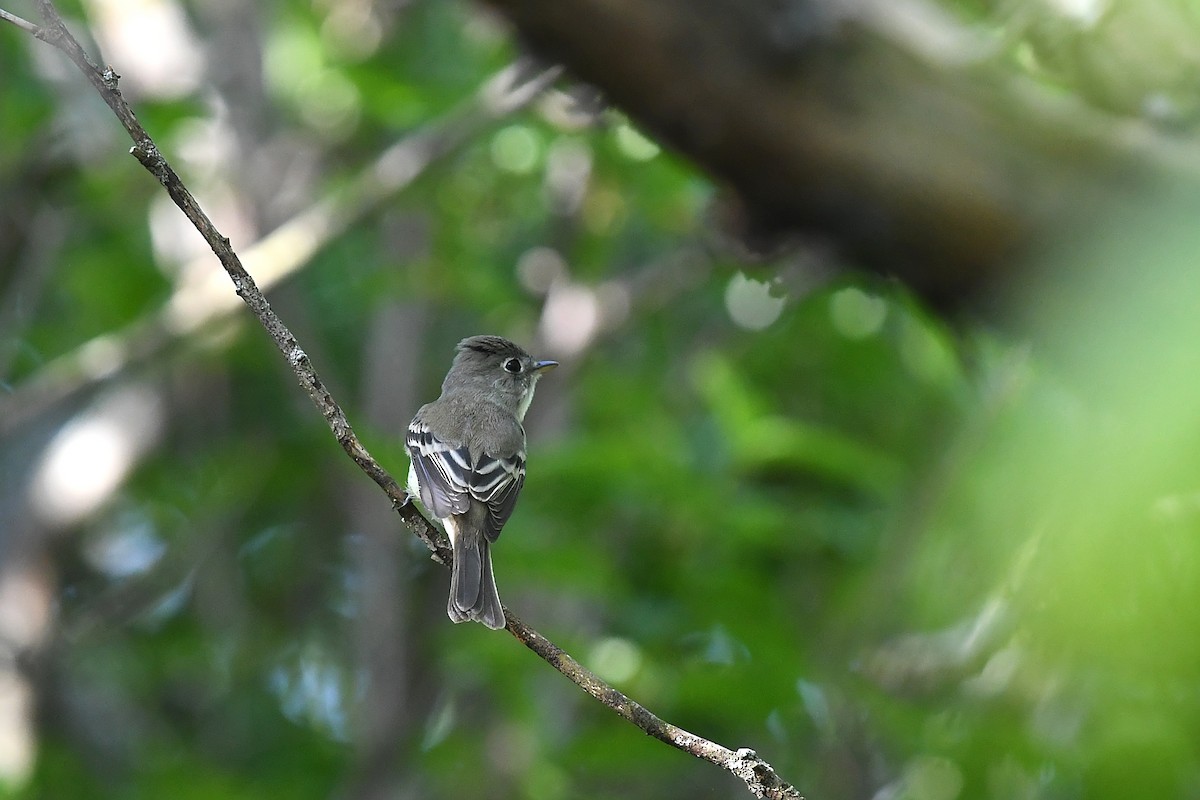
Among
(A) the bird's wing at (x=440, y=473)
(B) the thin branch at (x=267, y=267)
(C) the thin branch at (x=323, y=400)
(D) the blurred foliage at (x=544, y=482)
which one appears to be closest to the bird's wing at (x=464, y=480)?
(A) the bird's wing at (x=440, y=473)

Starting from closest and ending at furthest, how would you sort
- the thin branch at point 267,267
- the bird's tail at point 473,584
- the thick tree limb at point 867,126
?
the thick tree limb at point 867,126
the bird's tail at point 473,584
the thin branch at point 267,267

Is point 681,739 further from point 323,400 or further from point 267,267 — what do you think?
point 267,267

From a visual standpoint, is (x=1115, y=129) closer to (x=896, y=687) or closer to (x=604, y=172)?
(x=896, y=687)

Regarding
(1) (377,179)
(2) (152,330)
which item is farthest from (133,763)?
(1) (377,179)

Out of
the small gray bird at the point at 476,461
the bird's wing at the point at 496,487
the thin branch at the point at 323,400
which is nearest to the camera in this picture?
the thin branch at the point at 323,400

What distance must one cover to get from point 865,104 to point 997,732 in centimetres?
132

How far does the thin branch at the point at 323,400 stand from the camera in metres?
1.55

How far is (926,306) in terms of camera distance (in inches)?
78.6

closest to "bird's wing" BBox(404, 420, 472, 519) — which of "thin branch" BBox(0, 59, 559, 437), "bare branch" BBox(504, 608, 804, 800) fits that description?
"thin branch" BBox(0, 59, 559, 437)

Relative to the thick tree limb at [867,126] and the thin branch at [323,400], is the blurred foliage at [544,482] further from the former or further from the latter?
the thin branch at [323,400]

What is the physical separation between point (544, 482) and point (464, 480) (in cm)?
68

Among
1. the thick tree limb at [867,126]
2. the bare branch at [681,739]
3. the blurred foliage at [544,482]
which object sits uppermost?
the thick tree limb at [867,126]

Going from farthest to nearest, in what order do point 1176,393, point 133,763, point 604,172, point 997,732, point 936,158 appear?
point 133,763
point 604,172
point 997,732
point 936,158
point 1176,393

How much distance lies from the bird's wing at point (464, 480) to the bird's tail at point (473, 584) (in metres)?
0.05
